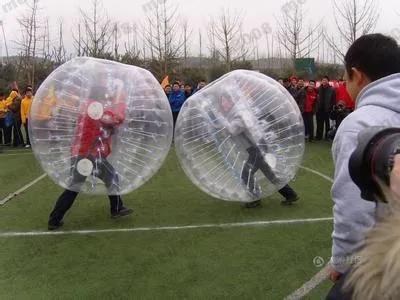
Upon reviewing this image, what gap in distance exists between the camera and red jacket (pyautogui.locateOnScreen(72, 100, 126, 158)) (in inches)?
188

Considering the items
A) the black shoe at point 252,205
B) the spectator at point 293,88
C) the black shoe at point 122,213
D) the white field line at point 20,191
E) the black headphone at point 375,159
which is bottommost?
the black shoe at point 122,213

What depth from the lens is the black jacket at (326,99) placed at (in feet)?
45.0

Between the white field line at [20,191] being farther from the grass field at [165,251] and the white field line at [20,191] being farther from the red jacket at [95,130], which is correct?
the red jacket at [95,130]

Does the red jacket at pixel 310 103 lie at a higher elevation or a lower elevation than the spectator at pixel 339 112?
higher

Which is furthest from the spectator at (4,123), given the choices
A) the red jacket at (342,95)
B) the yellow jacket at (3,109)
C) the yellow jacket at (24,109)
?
the red jacket at (342,95)

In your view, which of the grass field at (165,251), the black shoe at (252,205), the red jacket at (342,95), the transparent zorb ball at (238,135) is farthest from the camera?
the red jacket at (342,95)

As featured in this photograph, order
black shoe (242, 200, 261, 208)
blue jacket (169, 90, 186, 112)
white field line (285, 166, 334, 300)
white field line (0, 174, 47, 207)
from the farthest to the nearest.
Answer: blue jacket (169, 90, 186, 112)
white field line (0, 174, 47, 207)
black shoe (242, 200, 261, 208)
white field line (285, 166, 334, 300)

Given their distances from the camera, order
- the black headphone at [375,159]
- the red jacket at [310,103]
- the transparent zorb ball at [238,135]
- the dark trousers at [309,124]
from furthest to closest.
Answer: the dark trousers at [309,124], the red jacket at [310,103], the transparent zorb ball at [238,135], the black headphone at [375,159]

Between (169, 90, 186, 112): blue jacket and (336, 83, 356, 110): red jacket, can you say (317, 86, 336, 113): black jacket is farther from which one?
(169, 90, 186, 112): blue jacket

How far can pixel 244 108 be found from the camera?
5156mm

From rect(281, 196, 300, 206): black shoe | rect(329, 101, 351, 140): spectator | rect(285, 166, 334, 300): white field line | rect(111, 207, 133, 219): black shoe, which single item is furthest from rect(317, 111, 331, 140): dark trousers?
rect(285, 166, 334, 300): white field line

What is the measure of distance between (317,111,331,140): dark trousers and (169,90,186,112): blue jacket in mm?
3822

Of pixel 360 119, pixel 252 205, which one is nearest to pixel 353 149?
pixel 360 119

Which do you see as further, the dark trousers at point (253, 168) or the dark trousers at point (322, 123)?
the dark trousers at point (322, 123)
